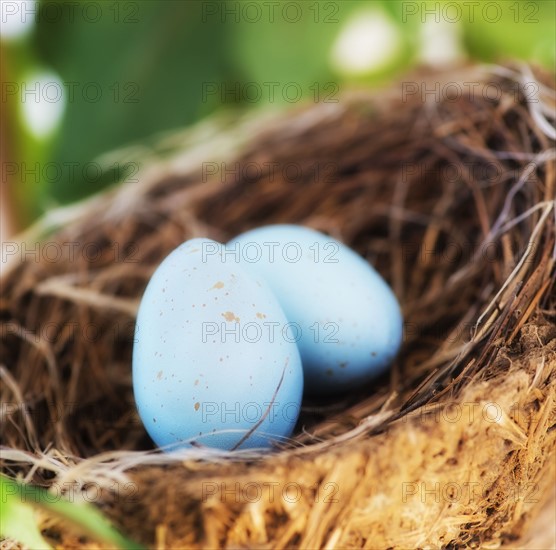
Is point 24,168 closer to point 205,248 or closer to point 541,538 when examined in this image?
point 205,248
